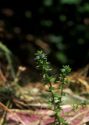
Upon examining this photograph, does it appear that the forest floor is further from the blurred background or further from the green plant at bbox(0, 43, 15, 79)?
the blurred background

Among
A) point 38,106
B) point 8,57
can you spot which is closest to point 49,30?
point 8,57

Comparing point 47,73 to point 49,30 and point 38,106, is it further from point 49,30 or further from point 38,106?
point 49,30

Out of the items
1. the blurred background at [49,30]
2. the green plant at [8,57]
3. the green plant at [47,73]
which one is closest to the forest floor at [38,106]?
the green plant at [47,73]

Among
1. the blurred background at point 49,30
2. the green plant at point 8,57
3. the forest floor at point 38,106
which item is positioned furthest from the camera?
the blurred background at point 49,30

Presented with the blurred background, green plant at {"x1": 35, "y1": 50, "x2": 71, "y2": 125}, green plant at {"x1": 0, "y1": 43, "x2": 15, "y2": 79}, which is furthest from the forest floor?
the blurred background

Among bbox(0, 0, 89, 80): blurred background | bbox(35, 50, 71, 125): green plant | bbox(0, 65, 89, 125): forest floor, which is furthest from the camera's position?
bbox(0, 0, 89, 80): blurred background

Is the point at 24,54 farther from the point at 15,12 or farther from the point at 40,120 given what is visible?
the point at 40,120

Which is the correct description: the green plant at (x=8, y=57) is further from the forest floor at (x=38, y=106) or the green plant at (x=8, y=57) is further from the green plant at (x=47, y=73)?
the green plant at (x=47, y=73)

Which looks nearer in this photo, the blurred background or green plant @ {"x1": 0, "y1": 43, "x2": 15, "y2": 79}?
green plant @ {"x1": 0, "y1": 43, "x2": 15, "y2": 79}

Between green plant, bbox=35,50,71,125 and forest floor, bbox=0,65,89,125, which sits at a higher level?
forest floor, bbox=0,65,89,125

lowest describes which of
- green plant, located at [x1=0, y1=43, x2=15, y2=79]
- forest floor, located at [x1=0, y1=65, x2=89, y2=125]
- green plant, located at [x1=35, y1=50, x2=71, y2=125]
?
green plant, located at [x1=35, y1=50, x2=71, y2=125]
